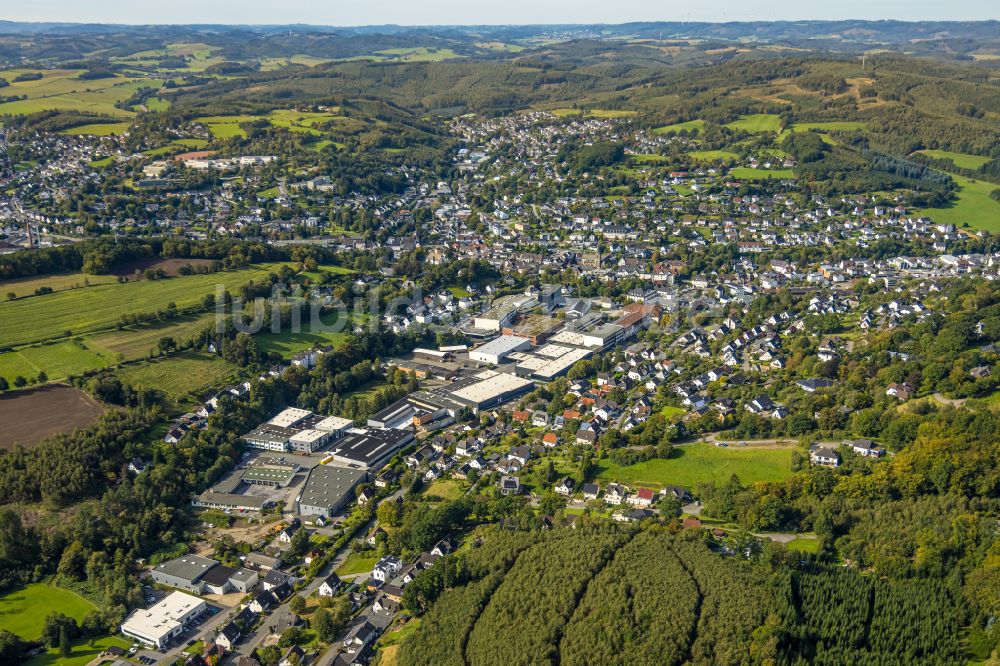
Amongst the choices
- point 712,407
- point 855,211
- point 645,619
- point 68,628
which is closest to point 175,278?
point 68,628

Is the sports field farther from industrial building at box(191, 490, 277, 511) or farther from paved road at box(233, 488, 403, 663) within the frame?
industrial building at box(191, 490, 277, 511)

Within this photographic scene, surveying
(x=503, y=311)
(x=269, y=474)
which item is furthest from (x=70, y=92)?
(x=269, y=474)

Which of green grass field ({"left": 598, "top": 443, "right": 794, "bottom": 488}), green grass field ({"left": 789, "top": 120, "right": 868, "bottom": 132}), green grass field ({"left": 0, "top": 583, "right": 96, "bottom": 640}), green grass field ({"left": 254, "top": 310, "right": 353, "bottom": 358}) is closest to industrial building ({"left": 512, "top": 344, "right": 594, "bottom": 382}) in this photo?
green grass field ({"left": 598, "top": 443, "right": 794, "bottom": 488})

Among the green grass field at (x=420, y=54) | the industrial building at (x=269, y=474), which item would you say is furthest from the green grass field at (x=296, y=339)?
the green grass field at (x=420, y=54)

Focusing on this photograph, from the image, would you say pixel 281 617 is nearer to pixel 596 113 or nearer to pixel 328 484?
pixel 328 484

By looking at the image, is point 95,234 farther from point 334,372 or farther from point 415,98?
point 415,98
